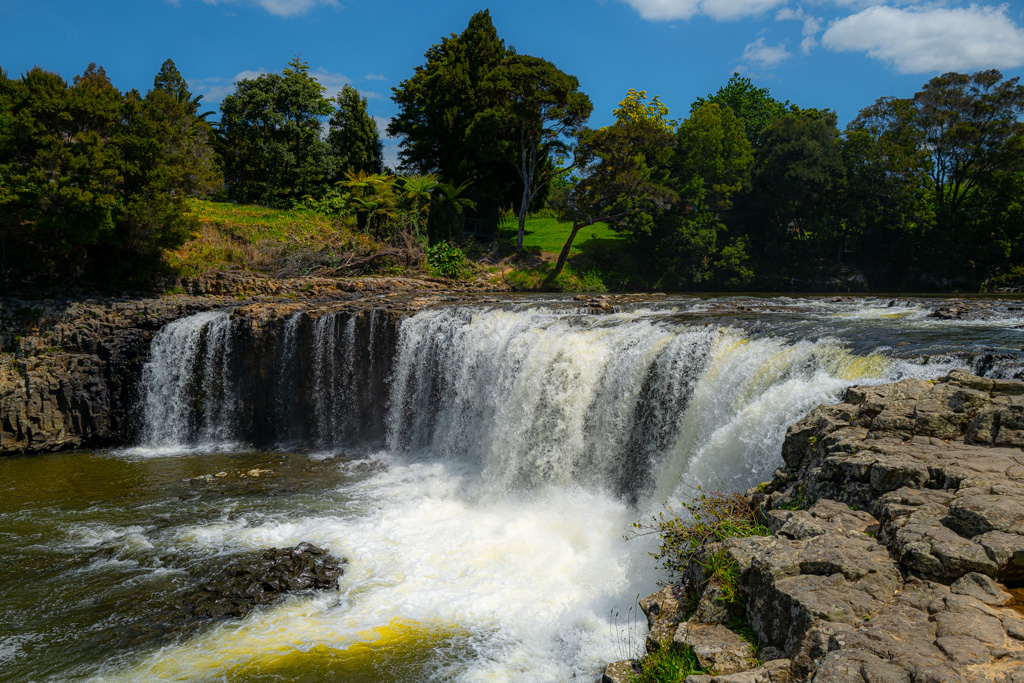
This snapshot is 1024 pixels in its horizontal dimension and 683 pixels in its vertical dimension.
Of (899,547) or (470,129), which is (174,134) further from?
(899,547)

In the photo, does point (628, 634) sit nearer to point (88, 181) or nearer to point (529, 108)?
point (88, 181)

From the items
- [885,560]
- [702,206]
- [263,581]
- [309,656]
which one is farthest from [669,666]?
[702,206]

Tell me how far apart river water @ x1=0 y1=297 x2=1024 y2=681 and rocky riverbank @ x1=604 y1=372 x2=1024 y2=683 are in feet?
4.07

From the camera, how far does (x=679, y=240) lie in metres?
29.6

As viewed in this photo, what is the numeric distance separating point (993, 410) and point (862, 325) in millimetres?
5545

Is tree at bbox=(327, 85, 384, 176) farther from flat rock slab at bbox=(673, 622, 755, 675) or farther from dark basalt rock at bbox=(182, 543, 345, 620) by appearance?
flat rock slab at bbox=(673, 622, 755, 675)

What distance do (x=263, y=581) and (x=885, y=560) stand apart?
657 centimetres

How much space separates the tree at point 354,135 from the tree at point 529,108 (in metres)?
9.31

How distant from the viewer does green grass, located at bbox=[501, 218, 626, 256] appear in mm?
31250

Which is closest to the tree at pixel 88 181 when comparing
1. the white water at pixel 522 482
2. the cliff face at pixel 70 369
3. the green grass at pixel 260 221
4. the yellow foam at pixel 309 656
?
the cliff face at pixel 70 369

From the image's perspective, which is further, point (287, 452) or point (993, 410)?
point (287, 452)

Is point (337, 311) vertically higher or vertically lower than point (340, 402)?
higher

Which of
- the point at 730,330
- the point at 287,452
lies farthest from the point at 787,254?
the point at 287,452

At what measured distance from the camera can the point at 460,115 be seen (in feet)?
94.8
